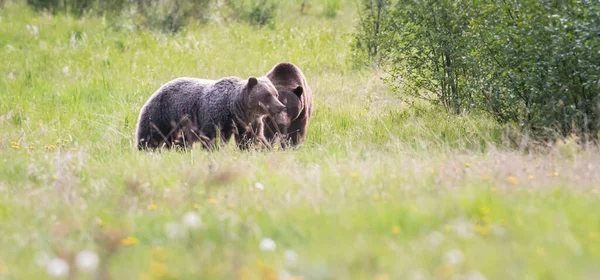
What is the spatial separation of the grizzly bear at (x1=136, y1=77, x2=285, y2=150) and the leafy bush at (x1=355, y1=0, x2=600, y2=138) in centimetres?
265

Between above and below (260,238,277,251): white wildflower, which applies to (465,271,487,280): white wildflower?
above

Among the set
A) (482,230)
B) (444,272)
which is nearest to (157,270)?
(444,272)

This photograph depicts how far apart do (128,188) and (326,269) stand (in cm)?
258

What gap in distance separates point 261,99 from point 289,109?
0.88 metres

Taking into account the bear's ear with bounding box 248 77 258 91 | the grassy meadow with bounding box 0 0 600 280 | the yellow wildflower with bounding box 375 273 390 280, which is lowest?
the bear's ear with bounding box 248 77 258 91

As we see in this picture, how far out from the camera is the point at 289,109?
9500 mm

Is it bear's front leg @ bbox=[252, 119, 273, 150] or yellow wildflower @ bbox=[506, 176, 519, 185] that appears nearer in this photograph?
yellow wildflower @ bbox=[506, 176, 519, 185]

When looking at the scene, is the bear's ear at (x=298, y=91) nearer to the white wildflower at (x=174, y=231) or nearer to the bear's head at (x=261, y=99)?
the bear's head at (x=261, y=99)

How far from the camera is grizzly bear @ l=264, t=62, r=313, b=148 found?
30.8 ft

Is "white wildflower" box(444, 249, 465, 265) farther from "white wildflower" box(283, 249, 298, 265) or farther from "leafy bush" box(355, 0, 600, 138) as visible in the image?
"leafy bush" box(355, 0, 600, 138)

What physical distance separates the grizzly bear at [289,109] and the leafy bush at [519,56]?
1.87 metres

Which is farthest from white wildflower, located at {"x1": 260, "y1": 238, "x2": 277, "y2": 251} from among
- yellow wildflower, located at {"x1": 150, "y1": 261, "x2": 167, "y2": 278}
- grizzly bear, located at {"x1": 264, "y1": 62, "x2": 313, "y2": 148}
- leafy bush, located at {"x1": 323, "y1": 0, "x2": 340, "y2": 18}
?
leafy bush, located at {"x1": 323, "y1": 0, "x2": 340, "y2": 18}

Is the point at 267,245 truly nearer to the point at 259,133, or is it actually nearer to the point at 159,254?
the point at 159,254

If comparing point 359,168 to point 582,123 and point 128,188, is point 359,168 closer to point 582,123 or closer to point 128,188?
point 128,188
